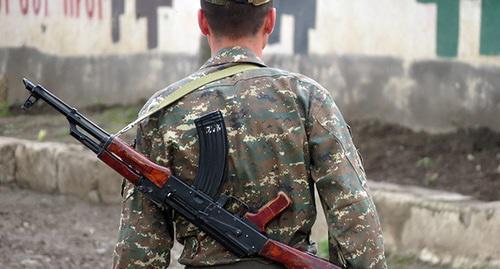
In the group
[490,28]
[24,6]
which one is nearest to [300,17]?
[490,28]

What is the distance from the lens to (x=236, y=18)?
2.53 meters

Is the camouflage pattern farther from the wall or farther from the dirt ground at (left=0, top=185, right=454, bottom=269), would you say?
the wall

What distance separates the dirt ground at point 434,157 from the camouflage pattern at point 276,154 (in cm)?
337

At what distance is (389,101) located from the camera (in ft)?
24.6

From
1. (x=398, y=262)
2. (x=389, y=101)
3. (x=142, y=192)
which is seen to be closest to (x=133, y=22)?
(x=389, y=101)

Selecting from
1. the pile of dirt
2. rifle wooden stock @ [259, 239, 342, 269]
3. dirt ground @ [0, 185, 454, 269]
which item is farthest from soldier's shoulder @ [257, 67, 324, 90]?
the pile of dirt

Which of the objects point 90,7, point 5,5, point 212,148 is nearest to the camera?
point 212,148

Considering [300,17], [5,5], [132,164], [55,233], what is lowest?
[55,233]

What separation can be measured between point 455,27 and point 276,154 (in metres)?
4.82

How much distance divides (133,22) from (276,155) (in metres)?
7.48

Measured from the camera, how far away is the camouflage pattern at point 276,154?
98.1 inches

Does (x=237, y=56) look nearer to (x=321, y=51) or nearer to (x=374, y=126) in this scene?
(x=374, y=126)

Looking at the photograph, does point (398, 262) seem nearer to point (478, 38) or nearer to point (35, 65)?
point (478, 38)

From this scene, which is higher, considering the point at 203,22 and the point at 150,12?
the point at 203,22
